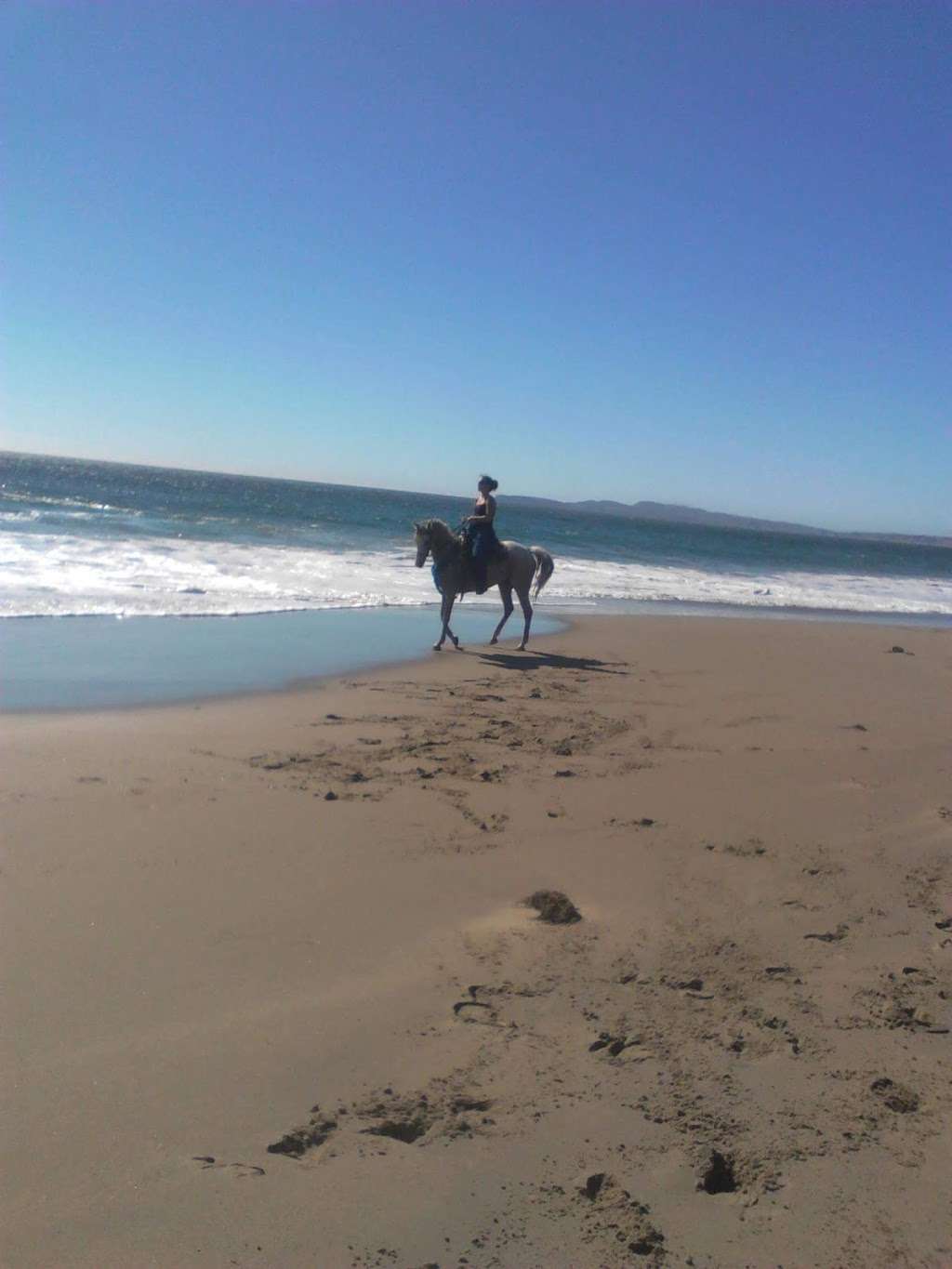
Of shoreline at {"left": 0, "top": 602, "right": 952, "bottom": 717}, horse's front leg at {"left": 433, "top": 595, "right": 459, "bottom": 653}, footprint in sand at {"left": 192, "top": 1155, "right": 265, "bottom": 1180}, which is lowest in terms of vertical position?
footprint in sand at {"left": 192, "top": 1155, "right": 265, "bottom": 1180}

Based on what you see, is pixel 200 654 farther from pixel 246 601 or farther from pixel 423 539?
pixel 246 601

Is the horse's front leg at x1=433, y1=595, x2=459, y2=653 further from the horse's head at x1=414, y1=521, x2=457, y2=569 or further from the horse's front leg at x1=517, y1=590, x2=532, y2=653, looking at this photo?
the horse's front leg at x1=517, y1=590, x2=532, y2=653

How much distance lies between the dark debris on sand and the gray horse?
781cm

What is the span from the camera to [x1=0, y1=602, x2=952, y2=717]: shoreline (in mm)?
7988

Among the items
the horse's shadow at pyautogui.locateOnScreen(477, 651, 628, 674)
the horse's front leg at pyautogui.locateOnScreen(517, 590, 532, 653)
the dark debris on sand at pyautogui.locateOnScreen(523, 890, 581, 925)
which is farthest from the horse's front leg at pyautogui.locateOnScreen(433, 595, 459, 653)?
the dark debris on sand at pyautogui.locateOnScreen(523, 890, 581, 925)

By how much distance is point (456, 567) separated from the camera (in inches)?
512

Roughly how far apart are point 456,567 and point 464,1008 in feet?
32.4

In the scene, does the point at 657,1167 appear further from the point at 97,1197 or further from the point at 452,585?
the point at 452,585

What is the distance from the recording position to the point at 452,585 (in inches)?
512

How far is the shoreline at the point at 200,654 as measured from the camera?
7.99 meters

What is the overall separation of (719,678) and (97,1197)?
9160mm

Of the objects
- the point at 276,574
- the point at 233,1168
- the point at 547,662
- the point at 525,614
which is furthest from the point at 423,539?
the point at 233,1168

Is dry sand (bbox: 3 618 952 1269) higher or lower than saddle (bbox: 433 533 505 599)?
lower

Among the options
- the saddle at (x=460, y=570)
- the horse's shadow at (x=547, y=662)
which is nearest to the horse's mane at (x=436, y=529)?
the saddle at (x=460, y=570)
